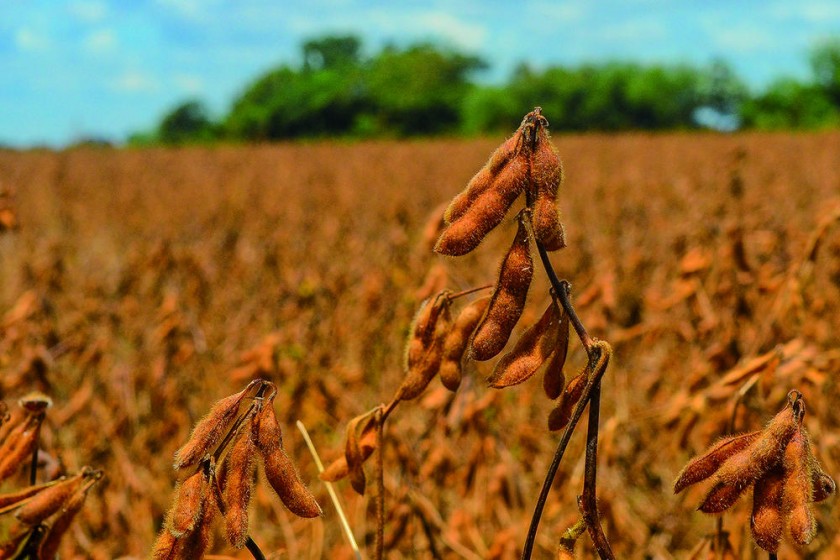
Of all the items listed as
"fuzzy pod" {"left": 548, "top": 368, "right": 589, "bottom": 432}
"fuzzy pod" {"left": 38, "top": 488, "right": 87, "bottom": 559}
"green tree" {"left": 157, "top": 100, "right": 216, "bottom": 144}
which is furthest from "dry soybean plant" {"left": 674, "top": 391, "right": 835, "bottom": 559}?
"green tree" {"left": 157, "top": 100, "right": 216, "bottom": 144}

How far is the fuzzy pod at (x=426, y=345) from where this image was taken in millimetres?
899

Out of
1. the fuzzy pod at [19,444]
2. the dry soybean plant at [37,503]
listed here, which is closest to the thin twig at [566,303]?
the dry soybean plant at [37,503]

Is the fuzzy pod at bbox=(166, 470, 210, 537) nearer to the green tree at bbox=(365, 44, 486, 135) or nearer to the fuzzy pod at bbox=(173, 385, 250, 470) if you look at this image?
the fuzzy pod at bbox=(173, 385, 250, 470)

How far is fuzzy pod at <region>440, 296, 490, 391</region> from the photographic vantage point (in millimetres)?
876

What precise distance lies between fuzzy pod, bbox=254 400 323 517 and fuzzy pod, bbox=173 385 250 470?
23mm

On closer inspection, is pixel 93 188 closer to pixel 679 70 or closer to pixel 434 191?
pixel 434 191

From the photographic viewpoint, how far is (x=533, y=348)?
756 mm

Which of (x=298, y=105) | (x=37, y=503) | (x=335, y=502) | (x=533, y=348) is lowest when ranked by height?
(x=335, y=502)

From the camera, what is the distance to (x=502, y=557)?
162cm

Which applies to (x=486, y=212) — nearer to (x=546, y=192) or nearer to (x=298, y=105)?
(x=546, y=192)

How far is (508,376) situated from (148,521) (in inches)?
86.5

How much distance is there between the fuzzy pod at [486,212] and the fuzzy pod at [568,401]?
0.45 feet

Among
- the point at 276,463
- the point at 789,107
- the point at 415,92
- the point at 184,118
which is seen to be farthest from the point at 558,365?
the point at 184,118

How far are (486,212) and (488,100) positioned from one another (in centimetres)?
3753
